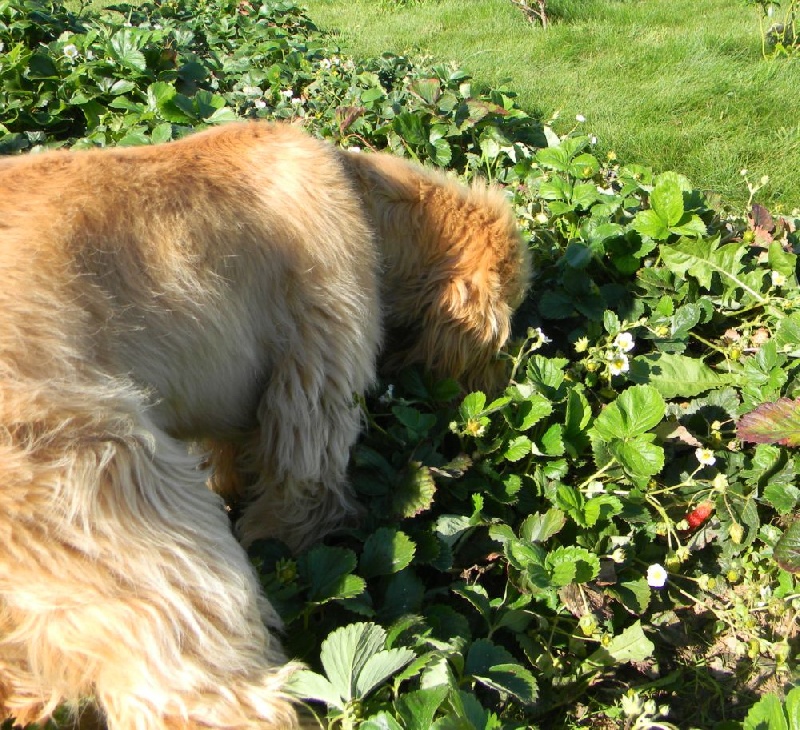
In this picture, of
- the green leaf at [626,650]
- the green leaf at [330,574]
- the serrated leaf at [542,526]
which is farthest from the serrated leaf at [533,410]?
the green leaf at [330,574]

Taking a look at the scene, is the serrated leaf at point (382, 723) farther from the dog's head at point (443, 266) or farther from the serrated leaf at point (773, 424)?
the serrated leaf at point (773, 424)

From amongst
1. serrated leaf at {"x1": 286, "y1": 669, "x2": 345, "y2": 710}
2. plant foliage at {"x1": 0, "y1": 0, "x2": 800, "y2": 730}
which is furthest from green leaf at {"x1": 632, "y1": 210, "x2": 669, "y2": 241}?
serrated leaf at {"x1": 286, "y1": 669, "x2": 345, "y2": 710}

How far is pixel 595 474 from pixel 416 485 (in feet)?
2.09

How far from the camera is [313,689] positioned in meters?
1.71

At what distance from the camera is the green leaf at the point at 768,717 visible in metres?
1.63

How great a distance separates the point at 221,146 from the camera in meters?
2.44

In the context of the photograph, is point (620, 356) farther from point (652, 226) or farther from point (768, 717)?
point (768, 717)

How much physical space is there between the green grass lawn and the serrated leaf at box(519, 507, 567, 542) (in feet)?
10.2

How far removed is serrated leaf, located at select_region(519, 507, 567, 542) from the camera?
2404 millimetres

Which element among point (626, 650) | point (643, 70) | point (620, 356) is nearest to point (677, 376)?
point (620, 356)

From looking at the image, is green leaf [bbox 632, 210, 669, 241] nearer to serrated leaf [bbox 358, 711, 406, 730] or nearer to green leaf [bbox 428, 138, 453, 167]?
green leaf [bbox 428, 138, 453, 167]

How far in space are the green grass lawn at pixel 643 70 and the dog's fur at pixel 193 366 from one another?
112 inches

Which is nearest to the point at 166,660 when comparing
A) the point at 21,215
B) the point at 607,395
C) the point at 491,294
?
the point at 21,215

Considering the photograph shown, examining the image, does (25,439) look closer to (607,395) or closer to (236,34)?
(607,395)
